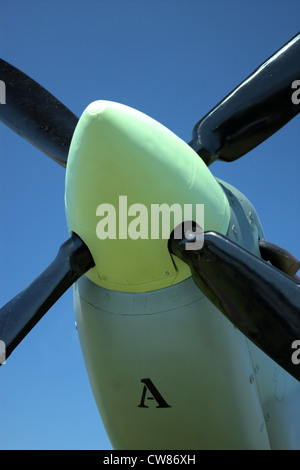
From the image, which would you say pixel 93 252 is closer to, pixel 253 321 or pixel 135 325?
pixel 135 325

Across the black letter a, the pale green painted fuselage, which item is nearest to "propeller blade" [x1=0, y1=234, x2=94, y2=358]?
the pale green painted fuselage

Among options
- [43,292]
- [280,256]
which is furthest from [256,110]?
[43,292]

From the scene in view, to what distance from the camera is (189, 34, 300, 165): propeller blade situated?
6855 millimetres

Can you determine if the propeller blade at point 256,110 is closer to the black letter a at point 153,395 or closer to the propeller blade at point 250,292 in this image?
the propeller blade at point 250,292

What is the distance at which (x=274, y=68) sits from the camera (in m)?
6.91

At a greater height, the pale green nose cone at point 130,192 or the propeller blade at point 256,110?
the propeller blade at point 256,110

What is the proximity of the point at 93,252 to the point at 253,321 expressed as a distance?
1.74m

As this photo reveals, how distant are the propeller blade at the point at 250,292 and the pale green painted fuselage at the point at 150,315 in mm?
336

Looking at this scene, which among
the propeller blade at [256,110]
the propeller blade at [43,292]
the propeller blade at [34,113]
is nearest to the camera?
the propeller blade at [43,292]

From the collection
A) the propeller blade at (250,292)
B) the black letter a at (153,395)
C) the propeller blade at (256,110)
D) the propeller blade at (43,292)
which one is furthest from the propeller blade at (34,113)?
the black letter a at (153,395)

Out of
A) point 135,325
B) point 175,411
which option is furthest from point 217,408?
point 135,325

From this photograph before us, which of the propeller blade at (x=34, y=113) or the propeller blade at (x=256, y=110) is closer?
the propeller blade at (x=256, y=110)

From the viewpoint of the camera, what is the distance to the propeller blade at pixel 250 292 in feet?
16.8
